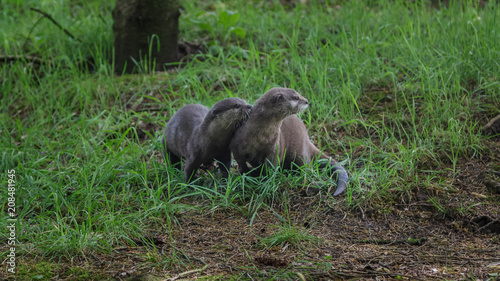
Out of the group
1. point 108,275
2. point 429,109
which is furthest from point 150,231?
point 429,109

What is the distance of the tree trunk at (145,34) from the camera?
561 centimetres

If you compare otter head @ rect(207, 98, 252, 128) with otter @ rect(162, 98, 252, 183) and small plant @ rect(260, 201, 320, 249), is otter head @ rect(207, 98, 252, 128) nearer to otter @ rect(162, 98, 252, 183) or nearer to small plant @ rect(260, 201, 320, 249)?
otter @ rect(162, 98, 252, 183)

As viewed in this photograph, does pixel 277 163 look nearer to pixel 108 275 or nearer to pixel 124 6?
pixel 108 275

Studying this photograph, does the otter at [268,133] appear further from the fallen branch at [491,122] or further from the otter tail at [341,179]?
the fallen branch at [491,122]

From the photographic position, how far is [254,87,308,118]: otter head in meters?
3.54

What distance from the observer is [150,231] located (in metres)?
3.22

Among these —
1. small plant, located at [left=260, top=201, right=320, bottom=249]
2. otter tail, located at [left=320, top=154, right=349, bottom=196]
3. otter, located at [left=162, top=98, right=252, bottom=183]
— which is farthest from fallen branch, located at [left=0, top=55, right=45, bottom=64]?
small plant, located at [left=260, top=201, right=320, bottom=249]

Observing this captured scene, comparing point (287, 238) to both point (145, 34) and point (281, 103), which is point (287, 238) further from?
point (145, 34)

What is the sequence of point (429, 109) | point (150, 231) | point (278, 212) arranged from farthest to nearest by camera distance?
point (429, 109)
point (278, 212)
point (150, 231)

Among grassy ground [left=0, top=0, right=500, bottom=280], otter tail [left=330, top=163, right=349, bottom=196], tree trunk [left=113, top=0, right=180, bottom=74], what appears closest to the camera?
grassy ground [left=0, top=0, right=500, bottom=280]

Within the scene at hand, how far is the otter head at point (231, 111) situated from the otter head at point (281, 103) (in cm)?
12

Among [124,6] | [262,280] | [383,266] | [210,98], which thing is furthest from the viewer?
[124,6]

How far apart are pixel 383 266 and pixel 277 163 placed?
3.90 feet

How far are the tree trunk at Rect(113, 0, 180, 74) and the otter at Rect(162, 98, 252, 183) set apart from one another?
70.3 inches
